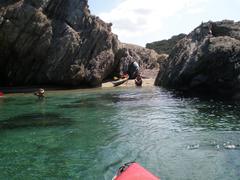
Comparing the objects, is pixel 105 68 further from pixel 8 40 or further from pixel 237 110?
pixel 237 110

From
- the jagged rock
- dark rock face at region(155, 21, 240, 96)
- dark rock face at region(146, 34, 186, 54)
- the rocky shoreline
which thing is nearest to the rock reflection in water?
dark rock face at region(155, 21, 240, 96)

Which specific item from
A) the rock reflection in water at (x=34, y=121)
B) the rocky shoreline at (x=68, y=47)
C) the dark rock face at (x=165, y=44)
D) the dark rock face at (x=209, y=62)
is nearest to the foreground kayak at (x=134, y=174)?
the rock reflection in water at (x=34, y=121)

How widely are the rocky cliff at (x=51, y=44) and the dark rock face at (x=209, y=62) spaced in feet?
38.3

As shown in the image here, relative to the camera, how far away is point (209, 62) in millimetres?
41281

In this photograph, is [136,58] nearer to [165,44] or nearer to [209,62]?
[209,62]

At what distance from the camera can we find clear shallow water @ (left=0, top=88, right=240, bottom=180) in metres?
14.7

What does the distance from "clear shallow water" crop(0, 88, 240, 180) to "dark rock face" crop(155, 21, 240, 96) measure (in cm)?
658

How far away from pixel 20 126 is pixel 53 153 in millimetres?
7454

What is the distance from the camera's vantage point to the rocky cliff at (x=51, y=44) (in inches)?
1955

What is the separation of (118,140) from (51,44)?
34.3 metres

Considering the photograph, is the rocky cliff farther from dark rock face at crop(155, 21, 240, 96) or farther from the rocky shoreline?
dark rock face at crop(155, 21, 240, 96)

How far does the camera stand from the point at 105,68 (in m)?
56.1

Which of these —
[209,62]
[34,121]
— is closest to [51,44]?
[209,62]

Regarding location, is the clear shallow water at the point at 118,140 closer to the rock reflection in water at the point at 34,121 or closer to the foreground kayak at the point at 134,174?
the rock reflection in water at the point at 34,121
